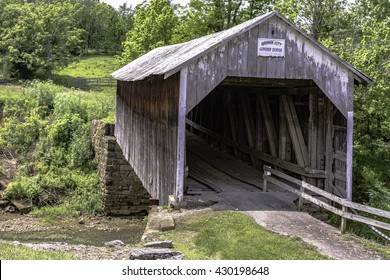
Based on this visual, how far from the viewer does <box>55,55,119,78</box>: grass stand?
48719 mm

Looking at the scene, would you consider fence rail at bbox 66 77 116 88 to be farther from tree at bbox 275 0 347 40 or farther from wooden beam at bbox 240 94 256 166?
wooden beam at bbox 240 94 256 166

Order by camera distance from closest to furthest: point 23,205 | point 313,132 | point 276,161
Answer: point 313,132 → point 276,161 → point 23,205

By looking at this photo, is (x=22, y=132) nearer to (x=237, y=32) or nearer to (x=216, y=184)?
(x=216, y=184)

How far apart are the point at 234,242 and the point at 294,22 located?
2089cm

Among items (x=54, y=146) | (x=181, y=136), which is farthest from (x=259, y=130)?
(x=54, y=146)

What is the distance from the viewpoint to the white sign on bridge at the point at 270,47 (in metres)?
11.3

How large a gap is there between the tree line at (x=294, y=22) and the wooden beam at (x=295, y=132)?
12.1ft

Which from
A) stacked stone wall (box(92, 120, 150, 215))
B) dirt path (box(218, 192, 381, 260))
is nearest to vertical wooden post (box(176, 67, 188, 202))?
dirt path (box(218, 192, 381, 260))

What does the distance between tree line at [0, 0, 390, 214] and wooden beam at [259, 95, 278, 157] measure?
3992 mm

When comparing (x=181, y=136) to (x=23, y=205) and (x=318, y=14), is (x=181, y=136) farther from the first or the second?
(x=318, y=14)

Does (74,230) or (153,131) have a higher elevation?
(153,131)

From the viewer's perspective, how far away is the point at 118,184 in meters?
19.9

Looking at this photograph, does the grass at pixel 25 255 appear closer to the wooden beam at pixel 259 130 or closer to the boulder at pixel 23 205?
the wooden beam at pixel 259 130

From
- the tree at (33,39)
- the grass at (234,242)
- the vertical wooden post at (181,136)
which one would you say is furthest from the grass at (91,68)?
the grass at (234,242)
